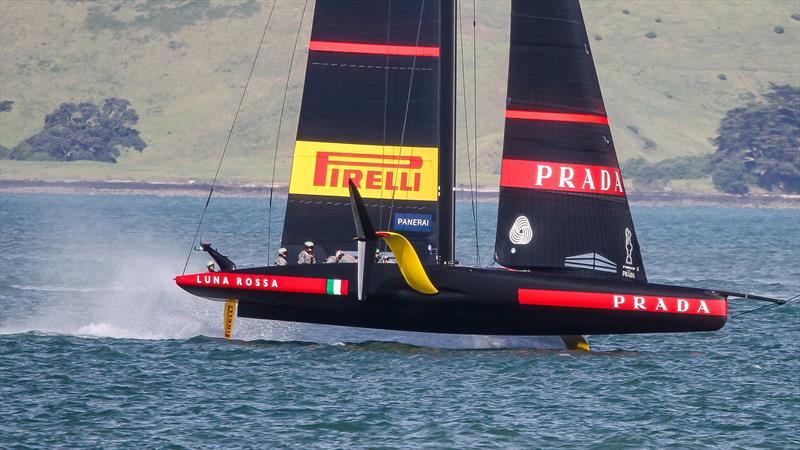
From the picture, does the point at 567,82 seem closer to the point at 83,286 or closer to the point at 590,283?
the point at 590,283

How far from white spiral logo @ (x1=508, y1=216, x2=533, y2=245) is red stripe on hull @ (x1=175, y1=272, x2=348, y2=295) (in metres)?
3.41

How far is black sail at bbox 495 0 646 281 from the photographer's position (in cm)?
2902

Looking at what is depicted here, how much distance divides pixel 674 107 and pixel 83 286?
16207 centimetres

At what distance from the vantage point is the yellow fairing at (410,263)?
28.0 m

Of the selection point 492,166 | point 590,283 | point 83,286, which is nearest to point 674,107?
point 492,166

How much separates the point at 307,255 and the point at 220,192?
14131 centimetres

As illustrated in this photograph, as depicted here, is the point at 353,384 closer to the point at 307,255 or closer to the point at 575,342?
the point at 307,255

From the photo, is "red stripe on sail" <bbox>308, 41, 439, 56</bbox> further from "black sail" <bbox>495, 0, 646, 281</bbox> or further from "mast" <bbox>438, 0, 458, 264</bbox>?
"black sail" <bbox>495, 0, 646, 281</bbox>

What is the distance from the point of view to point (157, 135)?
185250 millimetres

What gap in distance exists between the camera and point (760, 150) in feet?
569

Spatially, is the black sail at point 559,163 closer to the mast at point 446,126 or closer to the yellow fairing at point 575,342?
the mast at point 446,126

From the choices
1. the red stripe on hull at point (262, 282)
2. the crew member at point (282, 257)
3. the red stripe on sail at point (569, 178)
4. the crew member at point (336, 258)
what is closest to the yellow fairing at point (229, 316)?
the red stripe on hull at point (262, 282)

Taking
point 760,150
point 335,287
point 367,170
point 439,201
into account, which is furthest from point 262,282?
point 760,150

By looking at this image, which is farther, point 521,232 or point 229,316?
point 229,316
